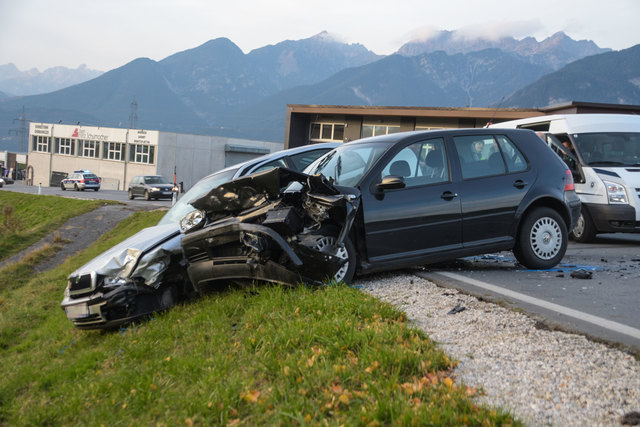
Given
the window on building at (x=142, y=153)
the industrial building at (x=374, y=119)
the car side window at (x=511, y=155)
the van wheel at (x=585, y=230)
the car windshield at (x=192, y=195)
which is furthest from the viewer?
the window on building at (x=142, y=153)

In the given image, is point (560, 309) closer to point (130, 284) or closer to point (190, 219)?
point (190, 219)

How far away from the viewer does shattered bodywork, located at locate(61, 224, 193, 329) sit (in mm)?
6566

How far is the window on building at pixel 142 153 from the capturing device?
204ft

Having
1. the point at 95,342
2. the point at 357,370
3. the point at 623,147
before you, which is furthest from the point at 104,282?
the point at 623,147

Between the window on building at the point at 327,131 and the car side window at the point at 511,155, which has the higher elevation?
the window on building at the point at 327,131

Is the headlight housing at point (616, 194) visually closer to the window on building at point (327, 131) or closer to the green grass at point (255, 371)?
the green grass at point (255, 371)

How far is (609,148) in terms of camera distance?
10891mm

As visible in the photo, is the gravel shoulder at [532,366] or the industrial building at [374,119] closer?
the gravel shoulder at [532,366]

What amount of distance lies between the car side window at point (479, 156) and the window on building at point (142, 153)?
5894cm

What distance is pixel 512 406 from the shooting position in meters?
3.09

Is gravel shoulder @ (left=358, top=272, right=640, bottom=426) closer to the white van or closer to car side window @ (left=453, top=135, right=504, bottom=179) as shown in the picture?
car side window @ (left=453, top=135, right=504, bottom=179)

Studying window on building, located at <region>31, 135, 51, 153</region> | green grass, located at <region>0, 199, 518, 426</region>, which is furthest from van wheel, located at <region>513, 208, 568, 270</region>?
window on building, located at <region>31, 135, 51, 153</region>

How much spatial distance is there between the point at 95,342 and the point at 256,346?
126 inches

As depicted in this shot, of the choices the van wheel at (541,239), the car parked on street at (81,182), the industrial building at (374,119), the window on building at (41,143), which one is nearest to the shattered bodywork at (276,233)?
the van wheel at (541,239)
